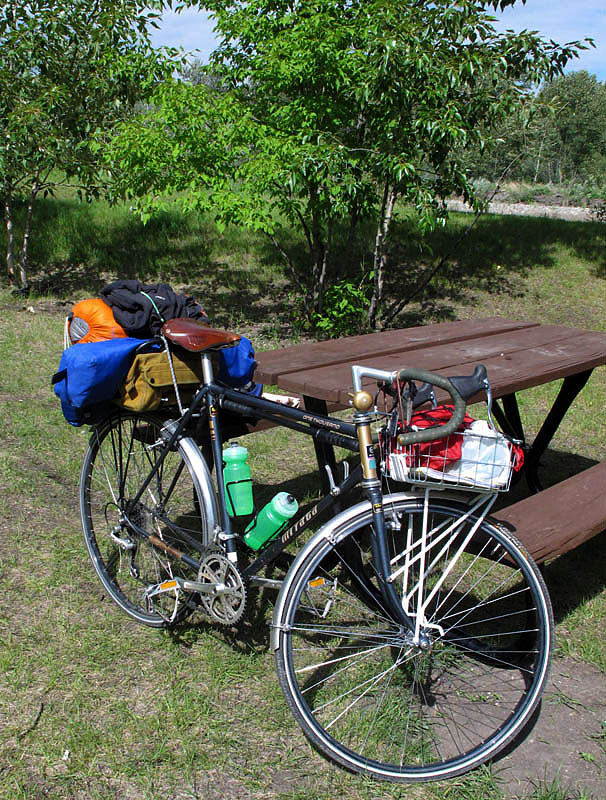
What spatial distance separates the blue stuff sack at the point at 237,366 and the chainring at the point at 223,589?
2.30 ft

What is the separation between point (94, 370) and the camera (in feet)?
8.98

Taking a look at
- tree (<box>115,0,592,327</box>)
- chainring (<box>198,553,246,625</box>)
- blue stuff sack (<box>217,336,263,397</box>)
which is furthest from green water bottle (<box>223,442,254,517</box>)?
tree (<box>115,0,592,327</box>)

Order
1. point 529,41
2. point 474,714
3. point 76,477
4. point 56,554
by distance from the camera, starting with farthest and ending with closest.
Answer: point 529,41
point 76,477
point 56,554
point 474,714

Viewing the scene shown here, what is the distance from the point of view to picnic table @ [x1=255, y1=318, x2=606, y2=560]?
2963 millimetres

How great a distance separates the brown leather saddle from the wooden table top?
0.45 metres

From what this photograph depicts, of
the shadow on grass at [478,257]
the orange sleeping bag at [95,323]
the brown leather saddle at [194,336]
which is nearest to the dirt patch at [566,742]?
the brown leather saddle at [194,336]

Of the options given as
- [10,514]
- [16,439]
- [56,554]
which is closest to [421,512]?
[56,554]

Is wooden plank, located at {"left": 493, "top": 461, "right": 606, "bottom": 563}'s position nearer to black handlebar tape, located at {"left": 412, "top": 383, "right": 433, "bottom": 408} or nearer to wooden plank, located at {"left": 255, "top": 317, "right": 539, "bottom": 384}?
black handlebar tape, located at {"left": 412, "top": 383, "right": 433, "bottom": 408}

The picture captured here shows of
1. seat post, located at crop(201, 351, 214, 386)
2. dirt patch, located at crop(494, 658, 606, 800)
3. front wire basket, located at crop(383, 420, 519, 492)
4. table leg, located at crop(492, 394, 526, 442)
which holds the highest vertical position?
seat post, located at crop(201, 351, 214, 386)

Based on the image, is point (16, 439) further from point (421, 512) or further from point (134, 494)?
point (421, 512)

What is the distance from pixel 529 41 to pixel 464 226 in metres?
5.50

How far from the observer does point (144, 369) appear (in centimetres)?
282

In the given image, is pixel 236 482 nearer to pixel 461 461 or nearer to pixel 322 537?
pixel 322 537

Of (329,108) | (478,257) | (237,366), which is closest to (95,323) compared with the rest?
(237,366)
